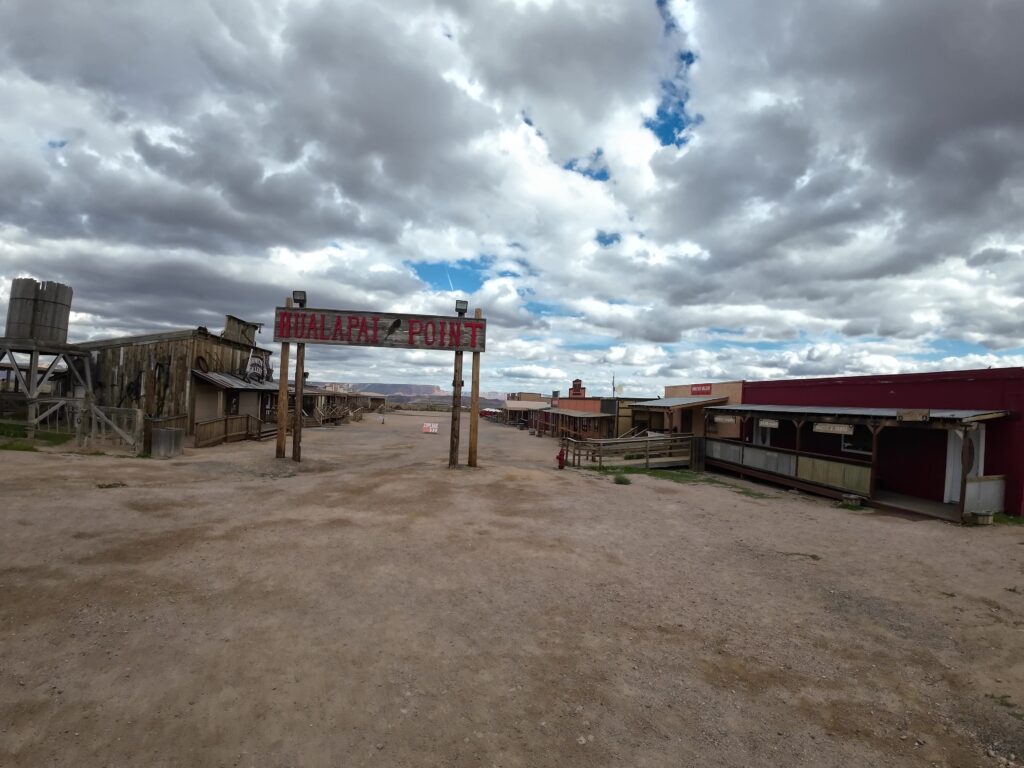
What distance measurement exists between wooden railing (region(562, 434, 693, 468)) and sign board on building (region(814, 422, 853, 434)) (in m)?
6.34

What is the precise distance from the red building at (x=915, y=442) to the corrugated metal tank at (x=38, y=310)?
27901 mm

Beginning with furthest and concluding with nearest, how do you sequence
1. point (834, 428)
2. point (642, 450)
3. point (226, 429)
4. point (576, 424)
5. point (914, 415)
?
point (576, 424)
point (642, 450)
point (226, 429)
point (834, 428)
point (914, 415)

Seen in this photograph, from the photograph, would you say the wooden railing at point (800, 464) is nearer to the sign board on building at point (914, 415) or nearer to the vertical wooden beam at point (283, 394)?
the sign board on building at point (914, 415)

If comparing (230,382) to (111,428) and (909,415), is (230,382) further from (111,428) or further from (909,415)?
(909,415)

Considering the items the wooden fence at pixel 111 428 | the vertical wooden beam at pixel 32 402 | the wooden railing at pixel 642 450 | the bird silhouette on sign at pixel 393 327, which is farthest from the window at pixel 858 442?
the vertical wooden beam at pixel 32 402

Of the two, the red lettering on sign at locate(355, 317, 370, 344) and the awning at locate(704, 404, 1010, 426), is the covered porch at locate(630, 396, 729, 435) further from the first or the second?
the red lettering on sign at locate(355, 317, 370, 344)

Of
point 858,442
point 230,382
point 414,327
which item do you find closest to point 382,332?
point 414,327

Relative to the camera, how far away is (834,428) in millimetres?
15641

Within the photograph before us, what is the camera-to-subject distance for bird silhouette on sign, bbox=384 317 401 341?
17.0 metres

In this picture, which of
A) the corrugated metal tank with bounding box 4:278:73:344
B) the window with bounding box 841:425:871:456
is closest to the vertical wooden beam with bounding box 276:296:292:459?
the corrugated metal tank with bounding box 4:278:73:344

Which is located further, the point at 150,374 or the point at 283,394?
the point at 150,374

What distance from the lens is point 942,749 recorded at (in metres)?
3.79

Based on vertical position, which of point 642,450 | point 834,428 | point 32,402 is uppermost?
point 834,428

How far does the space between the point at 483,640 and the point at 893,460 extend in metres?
16.4
